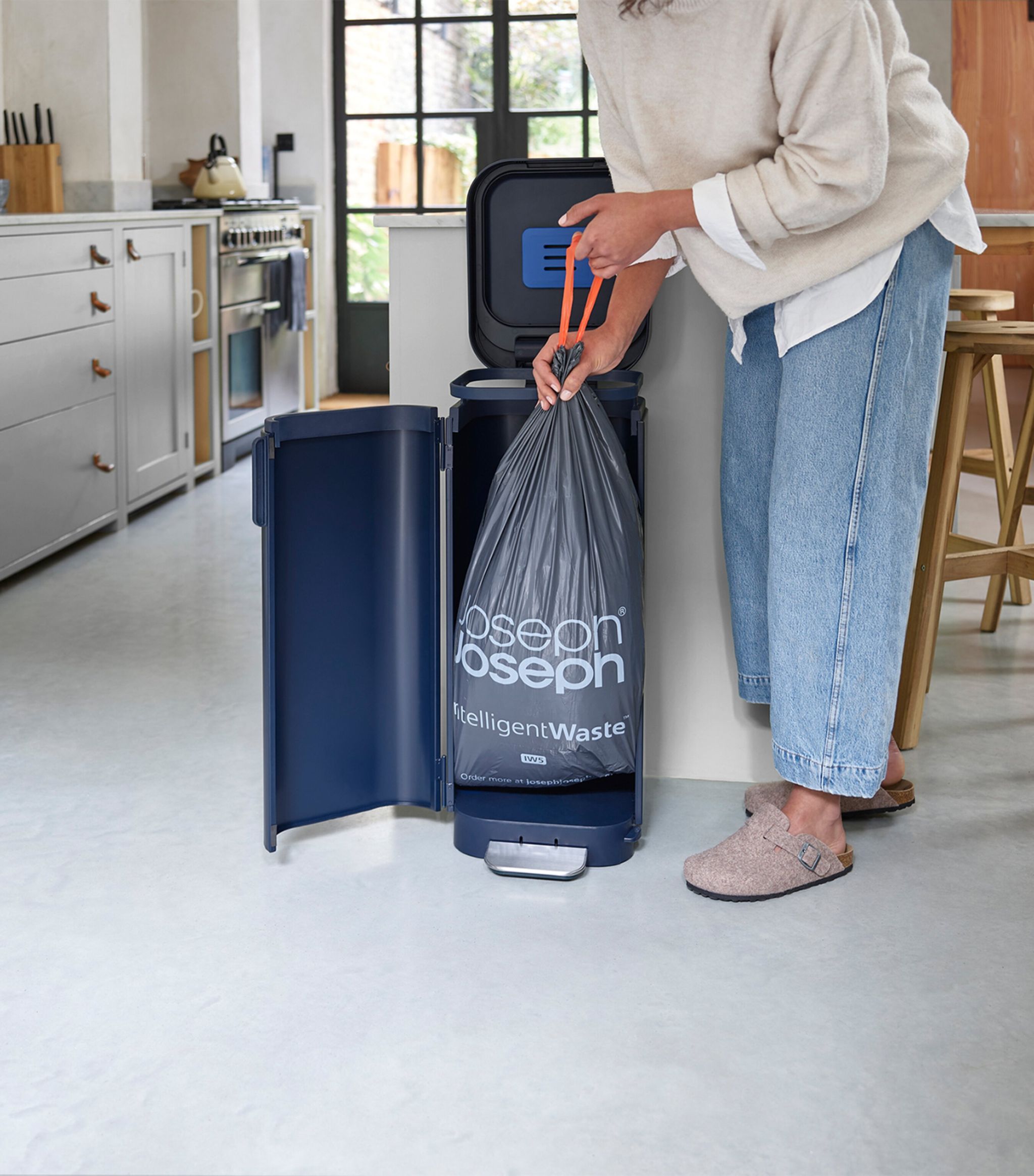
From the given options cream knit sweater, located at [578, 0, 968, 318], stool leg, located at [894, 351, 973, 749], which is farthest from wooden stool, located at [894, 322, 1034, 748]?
cream knit sweater, located at [578, 0, 968, 318]

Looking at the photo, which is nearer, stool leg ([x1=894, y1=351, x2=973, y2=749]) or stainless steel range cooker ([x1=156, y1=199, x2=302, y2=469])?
stool leg ([x1=894, y1=351, x2=973, y2=749])

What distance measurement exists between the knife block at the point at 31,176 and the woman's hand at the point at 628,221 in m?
3.15

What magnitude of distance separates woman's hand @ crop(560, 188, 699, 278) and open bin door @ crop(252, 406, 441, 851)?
332 millimetres

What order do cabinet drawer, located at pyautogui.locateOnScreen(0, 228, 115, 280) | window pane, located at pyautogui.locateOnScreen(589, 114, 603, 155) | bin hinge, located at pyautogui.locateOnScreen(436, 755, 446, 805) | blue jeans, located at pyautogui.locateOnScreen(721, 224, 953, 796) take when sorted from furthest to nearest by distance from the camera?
window pane, located at pyautogui.locateOnScreen(589, 114, 603, 155) < cabinet drawer, located at pyautogui.locateOnScreen(0, 228, 115, 280) < bin hinge, located at pyautogui.locateOnScreen(436, 755, 446, 805) < blue jeans, located at pyautogui.locateOnScreen(721, 224, 953, 796)

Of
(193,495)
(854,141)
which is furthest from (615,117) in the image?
(193,495)

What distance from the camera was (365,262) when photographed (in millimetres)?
→ 7043

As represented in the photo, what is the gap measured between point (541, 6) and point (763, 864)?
20.0 ft

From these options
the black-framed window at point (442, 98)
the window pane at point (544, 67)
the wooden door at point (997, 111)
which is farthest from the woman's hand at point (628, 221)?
the window pane at point (544, 67)

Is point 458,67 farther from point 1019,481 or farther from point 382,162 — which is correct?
point 1019,481

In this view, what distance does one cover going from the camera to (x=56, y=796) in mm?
1890

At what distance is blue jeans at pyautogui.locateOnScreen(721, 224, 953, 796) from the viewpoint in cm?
147

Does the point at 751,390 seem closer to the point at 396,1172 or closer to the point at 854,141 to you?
the point at 854,141

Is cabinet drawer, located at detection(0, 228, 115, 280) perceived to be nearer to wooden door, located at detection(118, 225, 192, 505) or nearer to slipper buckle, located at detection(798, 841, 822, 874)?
wooden door, located at detection(118, 225, 192, 505)

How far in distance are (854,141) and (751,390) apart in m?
0.42
